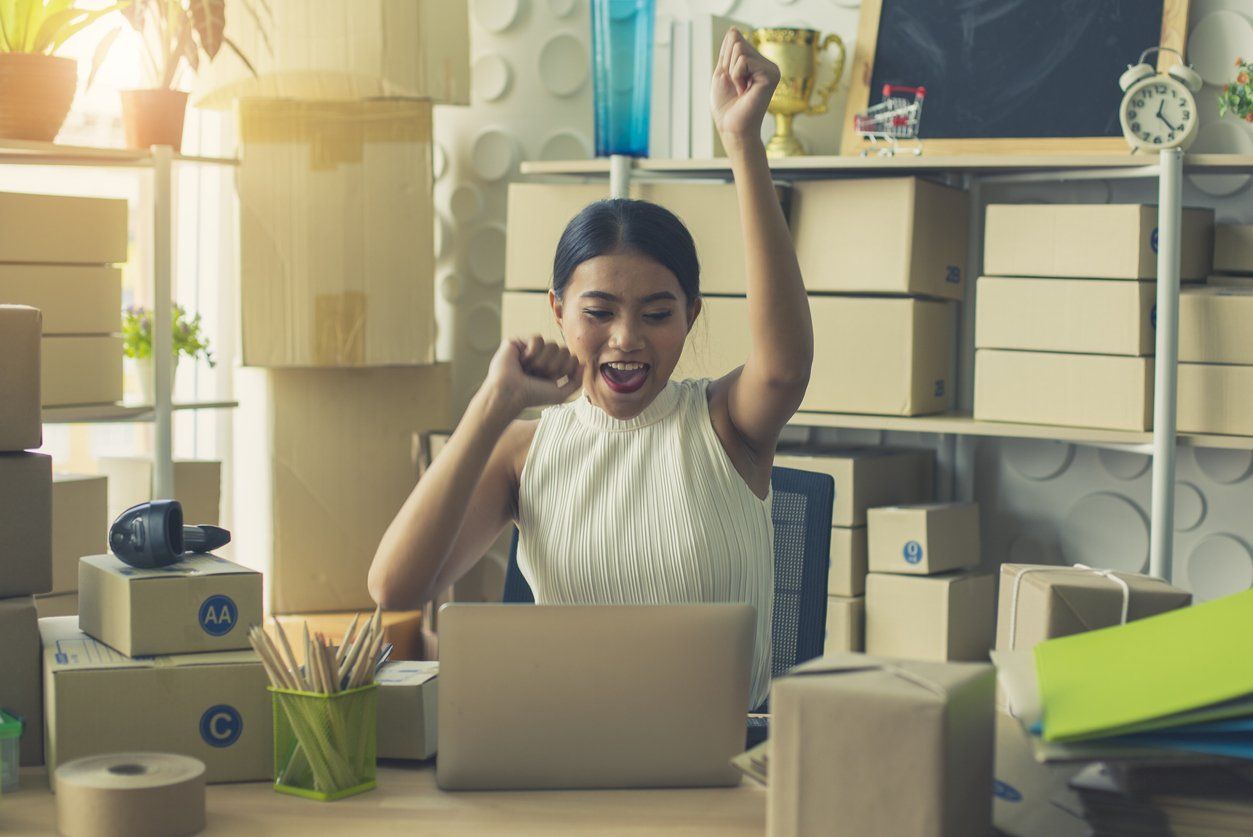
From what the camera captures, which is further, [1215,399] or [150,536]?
[1215,399]

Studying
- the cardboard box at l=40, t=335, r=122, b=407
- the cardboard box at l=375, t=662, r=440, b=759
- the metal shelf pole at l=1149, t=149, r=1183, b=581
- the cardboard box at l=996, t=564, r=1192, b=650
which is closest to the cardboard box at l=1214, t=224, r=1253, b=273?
the metal shelf pole at l=1149, t=149, r=1183, b=581

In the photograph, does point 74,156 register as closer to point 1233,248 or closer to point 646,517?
point 646,517

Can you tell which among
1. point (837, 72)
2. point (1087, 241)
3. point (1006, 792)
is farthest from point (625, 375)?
point (837, 72)

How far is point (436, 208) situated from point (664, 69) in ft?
2.25

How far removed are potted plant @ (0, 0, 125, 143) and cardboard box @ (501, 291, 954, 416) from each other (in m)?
1.35

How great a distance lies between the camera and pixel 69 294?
8.98 ft

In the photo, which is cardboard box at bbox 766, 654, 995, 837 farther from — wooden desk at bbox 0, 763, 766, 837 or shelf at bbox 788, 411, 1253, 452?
shelf at bbox 788, 411, 1253, 452

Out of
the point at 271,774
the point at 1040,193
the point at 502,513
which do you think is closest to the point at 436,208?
the point at 1040,193

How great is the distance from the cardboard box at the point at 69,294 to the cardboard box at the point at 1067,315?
1745 millimetres

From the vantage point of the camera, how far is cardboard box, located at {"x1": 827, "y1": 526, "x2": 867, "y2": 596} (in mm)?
2836

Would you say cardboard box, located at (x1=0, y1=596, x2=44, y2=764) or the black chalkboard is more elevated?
the black chalkboard

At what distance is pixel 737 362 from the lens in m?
2.86

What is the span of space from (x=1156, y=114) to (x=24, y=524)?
2.15 m

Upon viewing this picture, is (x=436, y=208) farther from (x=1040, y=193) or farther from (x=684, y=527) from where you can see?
(x=684, y=527)
